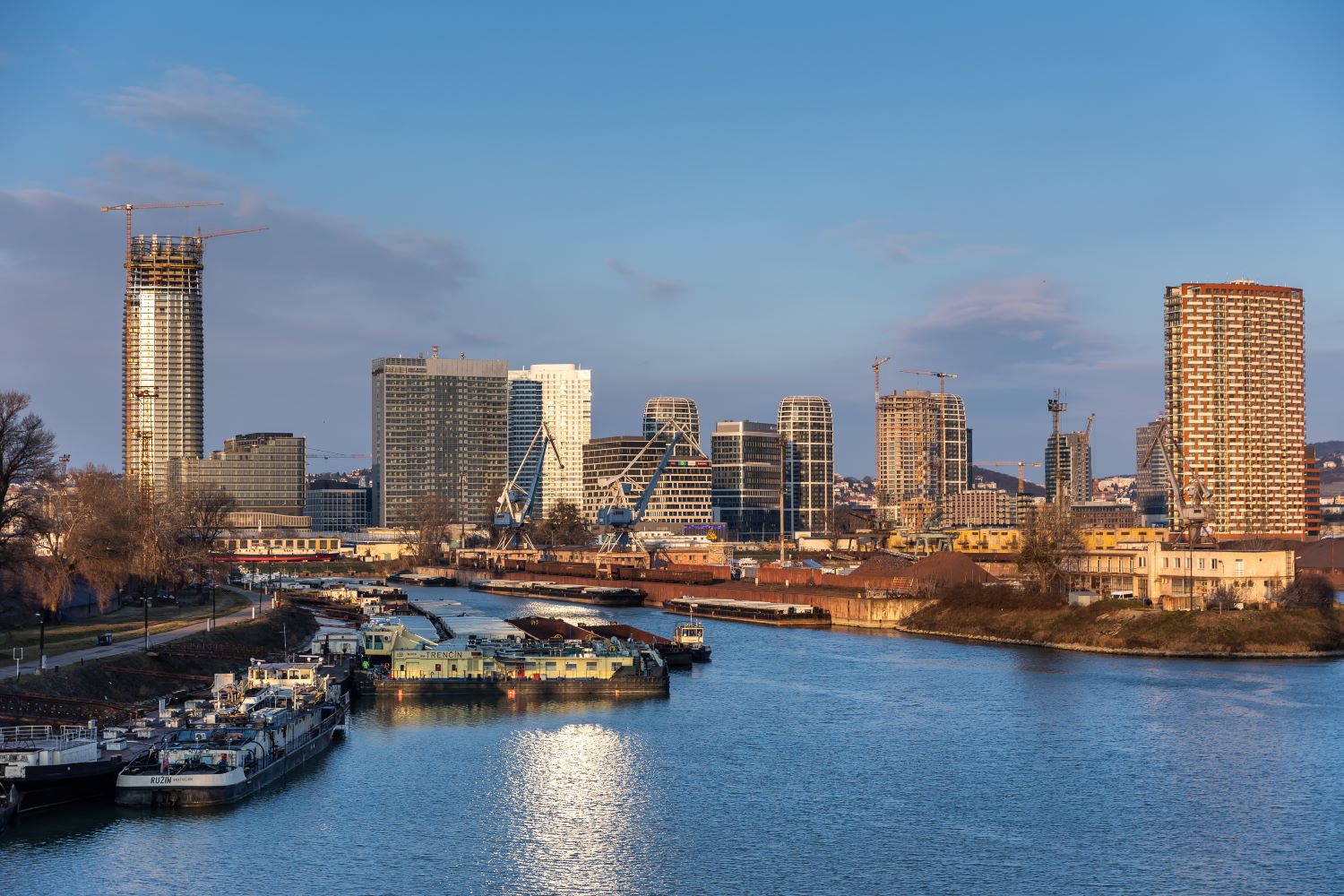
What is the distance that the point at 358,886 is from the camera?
30797 millimetres

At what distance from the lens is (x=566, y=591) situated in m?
128

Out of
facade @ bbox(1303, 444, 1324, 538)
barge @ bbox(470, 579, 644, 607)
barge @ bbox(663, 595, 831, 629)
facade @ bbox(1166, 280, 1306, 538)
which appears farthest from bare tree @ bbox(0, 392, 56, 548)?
facade @ bbox(1303, 444, 1324, 538)

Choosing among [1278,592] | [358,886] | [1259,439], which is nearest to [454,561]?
[1259,439]

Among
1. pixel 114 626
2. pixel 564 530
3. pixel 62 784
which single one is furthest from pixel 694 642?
pixel 564 530

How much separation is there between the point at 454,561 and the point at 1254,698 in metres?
135

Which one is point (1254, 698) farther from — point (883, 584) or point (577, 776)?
point (883, 584)

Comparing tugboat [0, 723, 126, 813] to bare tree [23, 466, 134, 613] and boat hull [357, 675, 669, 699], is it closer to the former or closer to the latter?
boat hull [357, 675, 669, 699]

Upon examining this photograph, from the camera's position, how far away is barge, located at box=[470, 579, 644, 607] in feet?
392

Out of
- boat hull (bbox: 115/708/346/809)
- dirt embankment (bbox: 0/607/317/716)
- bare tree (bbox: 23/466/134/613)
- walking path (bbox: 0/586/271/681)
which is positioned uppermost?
bare tree (bbox: 23/466/134/613)

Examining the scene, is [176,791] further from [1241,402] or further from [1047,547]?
[1241,402]

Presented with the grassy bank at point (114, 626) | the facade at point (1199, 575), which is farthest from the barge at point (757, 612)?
the grassy bank at point (114, 626)

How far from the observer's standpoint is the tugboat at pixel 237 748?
37.1 meters

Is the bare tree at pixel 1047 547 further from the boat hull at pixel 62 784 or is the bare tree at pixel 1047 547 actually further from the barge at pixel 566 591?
the boat hull at pixel 62 784

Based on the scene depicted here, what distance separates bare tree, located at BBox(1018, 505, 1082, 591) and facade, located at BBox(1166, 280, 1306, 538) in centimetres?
9486
